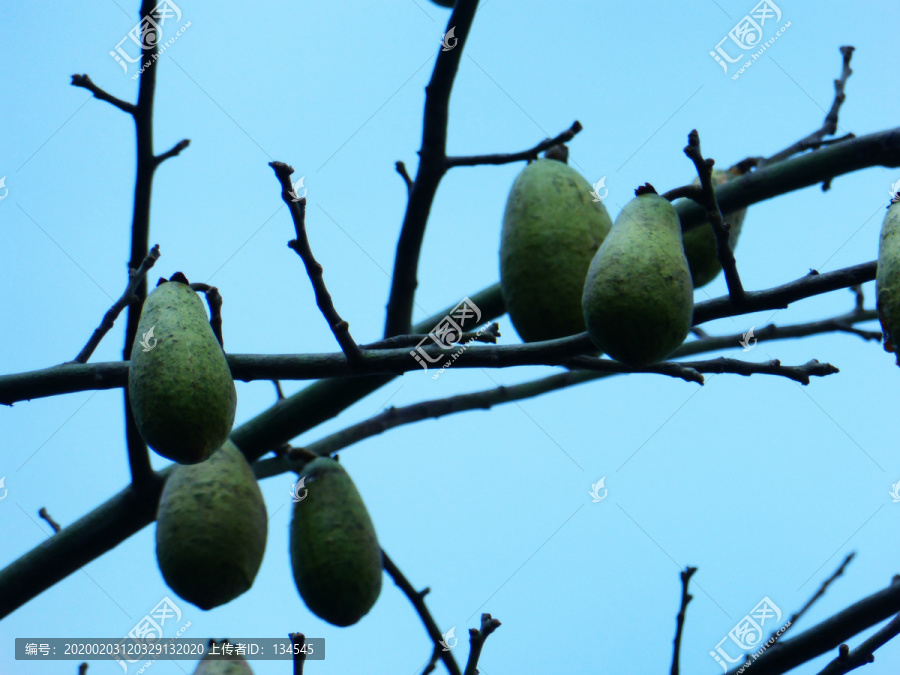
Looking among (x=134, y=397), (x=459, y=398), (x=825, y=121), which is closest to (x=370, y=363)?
(x=134, y=397)

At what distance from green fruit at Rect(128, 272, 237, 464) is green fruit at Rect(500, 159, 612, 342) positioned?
65 centimetres

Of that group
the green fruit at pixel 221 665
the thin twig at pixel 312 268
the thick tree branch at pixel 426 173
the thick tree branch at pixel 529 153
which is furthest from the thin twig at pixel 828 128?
the green fruit at pixel 221 665

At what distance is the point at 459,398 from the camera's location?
277 cm

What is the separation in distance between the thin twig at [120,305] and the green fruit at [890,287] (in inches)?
52.3

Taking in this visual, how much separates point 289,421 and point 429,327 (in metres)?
0.44

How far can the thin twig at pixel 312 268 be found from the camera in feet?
4.37

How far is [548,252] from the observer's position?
1.72m

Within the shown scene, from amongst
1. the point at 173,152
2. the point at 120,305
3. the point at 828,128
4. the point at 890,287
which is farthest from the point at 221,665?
the point at 828,128

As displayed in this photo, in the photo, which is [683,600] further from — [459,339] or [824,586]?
[459,339]

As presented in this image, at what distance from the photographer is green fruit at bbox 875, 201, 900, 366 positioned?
3.28 ft

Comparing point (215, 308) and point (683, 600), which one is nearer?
point (215, 308)

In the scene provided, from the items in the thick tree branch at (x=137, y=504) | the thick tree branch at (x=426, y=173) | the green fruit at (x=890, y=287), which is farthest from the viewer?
the thick tree branch at (x=137, y=504)

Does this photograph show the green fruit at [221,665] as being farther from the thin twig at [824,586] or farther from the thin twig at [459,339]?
the thin twig at [824,586]

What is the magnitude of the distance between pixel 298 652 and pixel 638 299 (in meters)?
0.91
